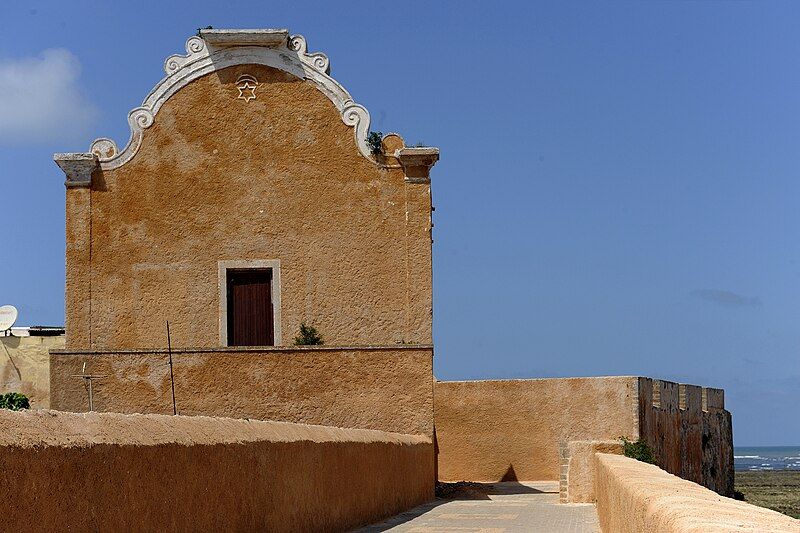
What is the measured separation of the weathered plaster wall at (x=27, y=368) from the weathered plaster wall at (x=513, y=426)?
8065mm

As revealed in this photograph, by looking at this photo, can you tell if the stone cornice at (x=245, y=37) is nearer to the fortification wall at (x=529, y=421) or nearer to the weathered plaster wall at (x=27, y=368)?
the weathered plaster wall at (x=27, y=368)

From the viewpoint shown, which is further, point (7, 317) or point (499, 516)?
point (7, 317)

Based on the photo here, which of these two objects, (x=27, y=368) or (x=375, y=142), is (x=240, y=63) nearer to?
(x=375, y=142)

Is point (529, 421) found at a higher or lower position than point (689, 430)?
higher

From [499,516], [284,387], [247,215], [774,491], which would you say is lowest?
[774,491]

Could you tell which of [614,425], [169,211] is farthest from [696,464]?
[169,211]

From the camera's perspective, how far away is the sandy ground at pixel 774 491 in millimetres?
42781

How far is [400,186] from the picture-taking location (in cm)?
1852

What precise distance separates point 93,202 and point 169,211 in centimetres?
119

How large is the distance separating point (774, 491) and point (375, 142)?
4236 cm

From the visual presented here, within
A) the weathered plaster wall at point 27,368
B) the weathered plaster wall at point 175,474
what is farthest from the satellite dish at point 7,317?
the weathered plaster wall at point 175,474

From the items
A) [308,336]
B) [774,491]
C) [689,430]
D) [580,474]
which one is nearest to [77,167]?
[308,336]

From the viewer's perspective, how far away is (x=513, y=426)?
78.5ft

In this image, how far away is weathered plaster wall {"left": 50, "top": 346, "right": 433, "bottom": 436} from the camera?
17234mm
